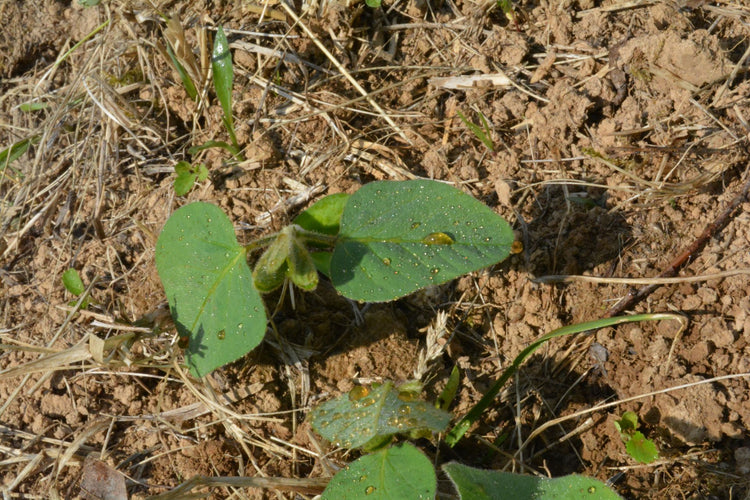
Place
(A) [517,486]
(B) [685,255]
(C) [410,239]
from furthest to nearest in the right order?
(B) [685,255] → (C) [410,239] → (A) [517,486]

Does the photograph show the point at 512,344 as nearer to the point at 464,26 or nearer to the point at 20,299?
the point at 464,26

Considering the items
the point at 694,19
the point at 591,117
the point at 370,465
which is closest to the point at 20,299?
Answer: the point at 370,465

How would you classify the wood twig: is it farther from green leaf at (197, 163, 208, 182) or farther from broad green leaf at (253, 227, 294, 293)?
green leaf at (197, 163, 208, 182)

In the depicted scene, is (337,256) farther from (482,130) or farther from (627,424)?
(627,424)

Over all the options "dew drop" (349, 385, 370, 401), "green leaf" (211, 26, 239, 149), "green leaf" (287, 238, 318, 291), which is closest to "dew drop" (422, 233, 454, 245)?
"green leaf" (287, 238, 318, 291)

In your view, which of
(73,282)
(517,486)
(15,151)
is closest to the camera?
(517,486)

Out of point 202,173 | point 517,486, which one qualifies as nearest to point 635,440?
point 517,486

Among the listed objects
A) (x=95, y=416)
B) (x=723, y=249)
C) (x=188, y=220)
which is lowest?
(x=95, y=416)
